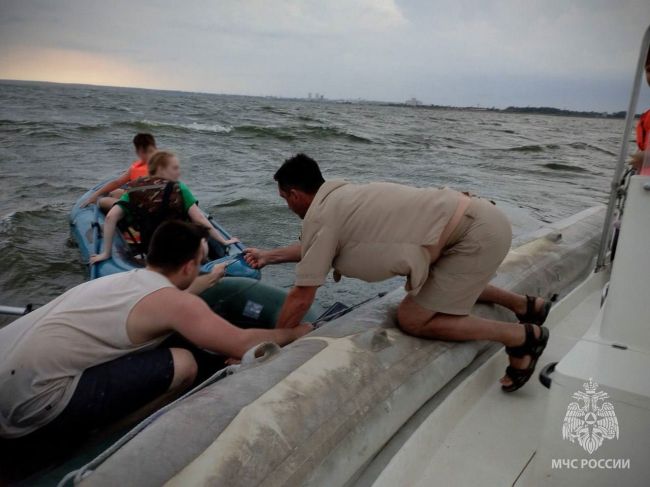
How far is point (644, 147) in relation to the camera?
2.90 m

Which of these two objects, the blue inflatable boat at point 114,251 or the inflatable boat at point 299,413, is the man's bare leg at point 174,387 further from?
the blue inflatable boat at point 114,251

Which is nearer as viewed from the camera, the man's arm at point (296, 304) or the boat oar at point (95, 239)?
the man's arm at point (296, 304)

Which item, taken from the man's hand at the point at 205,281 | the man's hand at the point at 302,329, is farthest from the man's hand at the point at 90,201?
the man's hand at the point at 302,329

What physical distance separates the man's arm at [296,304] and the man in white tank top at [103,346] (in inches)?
11.1

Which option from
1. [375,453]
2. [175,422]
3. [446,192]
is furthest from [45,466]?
[446,192]

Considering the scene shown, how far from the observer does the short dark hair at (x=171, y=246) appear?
85.9 inches

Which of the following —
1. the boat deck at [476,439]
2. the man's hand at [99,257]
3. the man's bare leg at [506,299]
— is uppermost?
the man's bare leg at [506,299]

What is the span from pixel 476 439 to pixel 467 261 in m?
0.81

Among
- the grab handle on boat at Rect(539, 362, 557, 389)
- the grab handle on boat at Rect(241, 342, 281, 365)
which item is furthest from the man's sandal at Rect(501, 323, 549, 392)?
the grab handle on boat at Rect(241, 342, 281, 365)

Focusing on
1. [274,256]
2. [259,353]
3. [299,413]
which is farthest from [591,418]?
[274,256]

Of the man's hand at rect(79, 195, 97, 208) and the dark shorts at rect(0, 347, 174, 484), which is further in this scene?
the man's hand at rect(79, 195, 97, 208)

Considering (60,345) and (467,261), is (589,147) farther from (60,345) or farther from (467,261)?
(60,345)

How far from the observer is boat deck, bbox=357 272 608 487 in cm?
178

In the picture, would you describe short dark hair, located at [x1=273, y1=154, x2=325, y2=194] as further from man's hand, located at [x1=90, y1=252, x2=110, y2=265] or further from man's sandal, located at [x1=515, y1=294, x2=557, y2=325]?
man's hand, located at [x1=90, y1=252, x2=110, y2=265]
